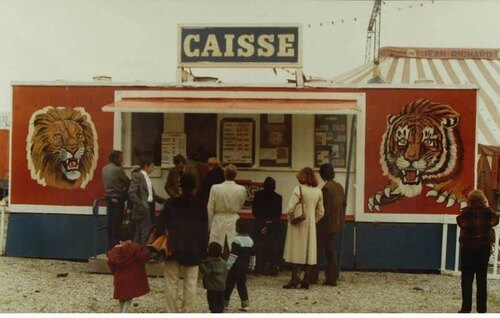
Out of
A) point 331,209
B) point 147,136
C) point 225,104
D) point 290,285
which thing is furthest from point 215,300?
point 147,136

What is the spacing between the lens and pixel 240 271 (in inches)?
280

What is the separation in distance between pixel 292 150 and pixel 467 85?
2281mm

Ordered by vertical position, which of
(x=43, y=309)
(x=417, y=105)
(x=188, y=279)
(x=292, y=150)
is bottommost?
(x=43, y=309)

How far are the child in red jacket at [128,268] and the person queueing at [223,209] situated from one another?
150 centimetres

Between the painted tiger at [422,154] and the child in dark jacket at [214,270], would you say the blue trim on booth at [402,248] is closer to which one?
the painted tiger at [422,154]

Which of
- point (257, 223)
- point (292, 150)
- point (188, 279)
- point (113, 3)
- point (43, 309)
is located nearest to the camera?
point (188, 279)

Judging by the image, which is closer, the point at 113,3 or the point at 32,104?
the point at 113,3

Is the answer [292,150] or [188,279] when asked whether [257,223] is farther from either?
[188,279]

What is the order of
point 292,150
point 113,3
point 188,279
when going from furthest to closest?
point 292,150, point 113,3, point 188,279

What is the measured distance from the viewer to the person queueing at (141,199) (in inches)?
340

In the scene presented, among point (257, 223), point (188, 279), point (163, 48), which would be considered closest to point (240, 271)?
point (188, 279)

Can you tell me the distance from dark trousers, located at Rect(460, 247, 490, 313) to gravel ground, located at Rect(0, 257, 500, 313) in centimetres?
29

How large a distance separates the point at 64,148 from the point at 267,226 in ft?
9.25

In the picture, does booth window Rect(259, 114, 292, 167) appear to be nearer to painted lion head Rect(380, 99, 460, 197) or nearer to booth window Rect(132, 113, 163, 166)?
painted lion head Rect(380, 99, 460, 197)
